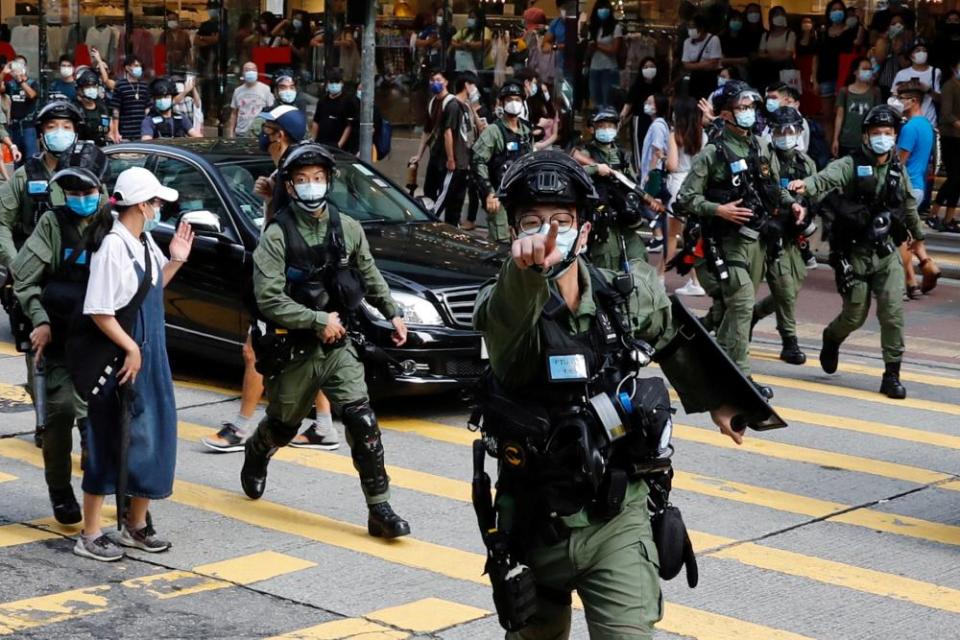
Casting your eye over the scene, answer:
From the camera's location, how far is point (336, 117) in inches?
798

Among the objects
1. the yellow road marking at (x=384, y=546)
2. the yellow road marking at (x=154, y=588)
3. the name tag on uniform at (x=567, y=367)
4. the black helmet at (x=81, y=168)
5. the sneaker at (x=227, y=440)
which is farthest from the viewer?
the sneaker at (x=227, y=440)

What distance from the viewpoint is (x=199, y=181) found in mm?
11133

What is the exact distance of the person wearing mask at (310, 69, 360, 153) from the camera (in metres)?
20.2

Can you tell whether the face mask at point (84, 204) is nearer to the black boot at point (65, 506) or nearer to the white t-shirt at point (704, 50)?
the black boot at point (65, 506)

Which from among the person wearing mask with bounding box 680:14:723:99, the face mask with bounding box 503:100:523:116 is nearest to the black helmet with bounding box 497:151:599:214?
the face mask with bounding box 503:100:523:116

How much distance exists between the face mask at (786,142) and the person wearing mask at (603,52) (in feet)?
32.7

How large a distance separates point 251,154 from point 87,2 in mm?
20621

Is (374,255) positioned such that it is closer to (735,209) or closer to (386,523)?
(735,209)

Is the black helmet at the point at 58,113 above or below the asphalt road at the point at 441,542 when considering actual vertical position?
above

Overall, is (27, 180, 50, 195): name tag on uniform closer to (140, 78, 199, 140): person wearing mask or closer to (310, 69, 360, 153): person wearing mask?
(140, 78, 199, 140): person wearing mask

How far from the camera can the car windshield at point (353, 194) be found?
1098 cm

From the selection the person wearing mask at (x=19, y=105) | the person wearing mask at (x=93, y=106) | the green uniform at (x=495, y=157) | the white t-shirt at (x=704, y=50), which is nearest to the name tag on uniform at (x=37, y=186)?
the green uniform at (x=495, y=157)

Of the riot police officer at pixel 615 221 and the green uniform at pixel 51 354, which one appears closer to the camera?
the green uniform at pixel 51 354

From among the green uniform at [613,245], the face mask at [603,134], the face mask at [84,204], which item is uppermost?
the face mask at [603,134]
